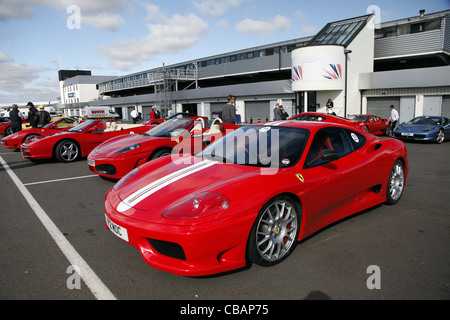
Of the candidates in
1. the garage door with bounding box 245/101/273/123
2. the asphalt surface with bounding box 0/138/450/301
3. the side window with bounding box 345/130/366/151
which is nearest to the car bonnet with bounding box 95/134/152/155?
the asphalt surface with bounding box 0/138/450/301

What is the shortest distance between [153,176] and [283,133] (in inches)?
61.7

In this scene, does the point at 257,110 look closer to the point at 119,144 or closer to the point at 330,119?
the point at 330,119

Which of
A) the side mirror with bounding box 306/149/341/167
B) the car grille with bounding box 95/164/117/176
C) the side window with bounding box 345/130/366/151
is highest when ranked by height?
the side window with bounding box 345/130/366/151

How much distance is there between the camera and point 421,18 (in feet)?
78.2

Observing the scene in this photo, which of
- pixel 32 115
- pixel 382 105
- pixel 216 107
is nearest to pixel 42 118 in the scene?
pixel 32 115

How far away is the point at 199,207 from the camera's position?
2.58 m

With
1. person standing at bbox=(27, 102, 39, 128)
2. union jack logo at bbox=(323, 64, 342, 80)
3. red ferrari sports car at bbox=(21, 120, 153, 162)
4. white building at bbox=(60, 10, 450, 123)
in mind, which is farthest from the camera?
union jack logo at bbox=(323, 64, 342, 80)

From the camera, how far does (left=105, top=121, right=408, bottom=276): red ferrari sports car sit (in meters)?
2.52

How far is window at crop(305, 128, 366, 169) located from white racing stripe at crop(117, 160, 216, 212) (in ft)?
3.60

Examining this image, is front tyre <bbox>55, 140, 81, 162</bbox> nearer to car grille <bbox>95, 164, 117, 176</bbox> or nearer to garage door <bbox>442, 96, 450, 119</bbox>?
car grille <bbox>95, 164, 117, 176</bbox>

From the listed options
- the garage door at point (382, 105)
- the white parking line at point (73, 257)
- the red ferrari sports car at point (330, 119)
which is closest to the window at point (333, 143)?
the white parking line at point (73, 257)

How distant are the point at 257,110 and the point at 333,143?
26.8 m
